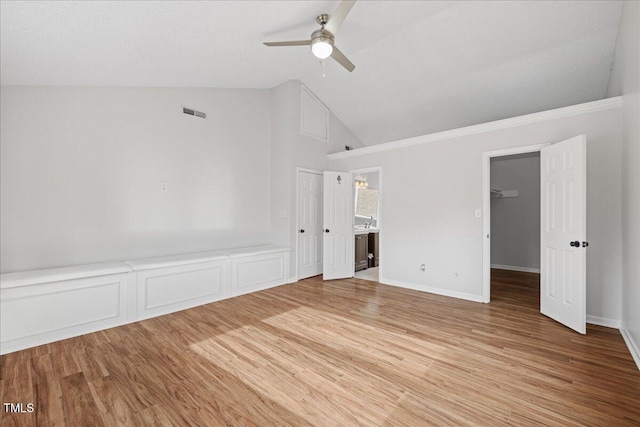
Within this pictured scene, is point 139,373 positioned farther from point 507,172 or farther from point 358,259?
point 507,172

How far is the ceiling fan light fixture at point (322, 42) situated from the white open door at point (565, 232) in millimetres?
2672

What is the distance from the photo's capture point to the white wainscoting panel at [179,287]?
10.8ft

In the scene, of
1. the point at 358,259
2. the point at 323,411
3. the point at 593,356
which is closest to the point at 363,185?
the point at 358,259

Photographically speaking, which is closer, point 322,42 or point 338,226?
point 322,42

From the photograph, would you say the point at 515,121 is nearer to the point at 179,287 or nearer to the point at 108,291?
the point at 179,287

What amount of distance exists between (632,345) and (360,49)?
4.50 m

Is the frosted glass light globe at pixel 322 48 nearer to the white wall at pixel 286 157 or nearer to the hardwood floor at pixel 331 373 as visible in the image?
the white wall at pixel 286 157

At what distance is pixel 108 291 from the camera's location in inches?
119

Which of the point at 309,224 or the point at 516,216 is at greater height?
the point at 516,216

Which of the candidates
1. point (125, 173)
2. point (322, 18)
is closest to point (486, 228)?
point (322, 18)

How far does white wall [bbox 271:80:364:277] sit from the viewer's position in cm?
499

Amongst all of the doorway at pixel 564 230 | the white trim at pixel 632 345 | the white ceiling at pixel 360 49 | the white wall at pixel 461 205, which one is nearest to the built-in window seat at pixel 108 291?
the white ceiling at pixel 360 49

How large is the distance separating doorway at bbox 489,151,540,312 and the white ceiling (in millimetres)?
2041

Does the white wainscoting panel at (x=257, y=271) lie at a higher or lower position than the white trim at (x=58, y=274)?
lower
